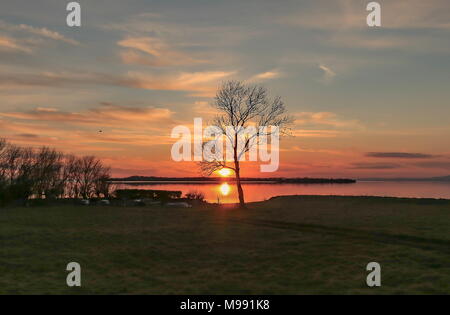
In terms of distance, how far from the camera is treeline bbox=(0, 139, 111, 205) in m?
57.8

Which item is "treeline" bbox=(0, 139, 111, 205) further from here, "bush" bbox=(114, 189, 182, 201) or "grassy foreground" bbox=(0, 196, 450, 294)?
"grassy foreground" bbox=(0, 196, 450, 294)

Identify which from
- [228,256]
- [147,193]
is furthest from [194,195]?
[228,256]

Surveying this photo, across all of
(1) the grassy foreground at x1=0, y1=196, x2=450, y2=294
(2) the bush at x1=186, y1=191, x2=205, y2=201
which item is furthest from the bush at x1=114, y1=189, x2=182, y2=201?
(1) the grassy foreground at x1=0, y1=196, x2=450, y2=294

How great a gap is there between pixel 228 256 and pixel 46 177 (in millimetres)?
57958

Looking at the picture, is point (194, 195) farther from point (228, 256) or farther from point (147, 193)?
point (228, 256)

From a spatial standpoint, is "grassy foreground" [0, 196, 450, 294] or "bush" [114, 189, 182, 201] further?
"bush" [114, 189, 182, 201]

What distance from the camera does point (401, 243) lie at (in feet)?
62.2

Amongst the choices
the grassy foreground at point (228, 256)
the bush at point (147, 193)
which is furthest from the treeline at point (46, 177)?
the grassy foreground at point (228, 256)

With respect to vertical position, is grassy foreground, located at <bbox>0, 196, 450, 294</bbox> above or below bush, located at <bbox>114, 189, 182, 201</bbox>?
below

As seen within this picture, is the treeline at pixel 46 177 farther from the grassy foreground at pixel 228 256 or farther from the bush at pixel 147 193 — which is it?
the grassy foreground at pixel 228 256

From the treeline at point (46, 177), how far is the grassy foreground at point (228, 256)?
33636 mm

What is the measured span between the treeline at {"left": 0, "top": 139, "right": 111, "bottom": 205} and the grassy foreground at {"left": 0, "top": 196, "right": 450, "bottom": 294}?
3364 centimetres
